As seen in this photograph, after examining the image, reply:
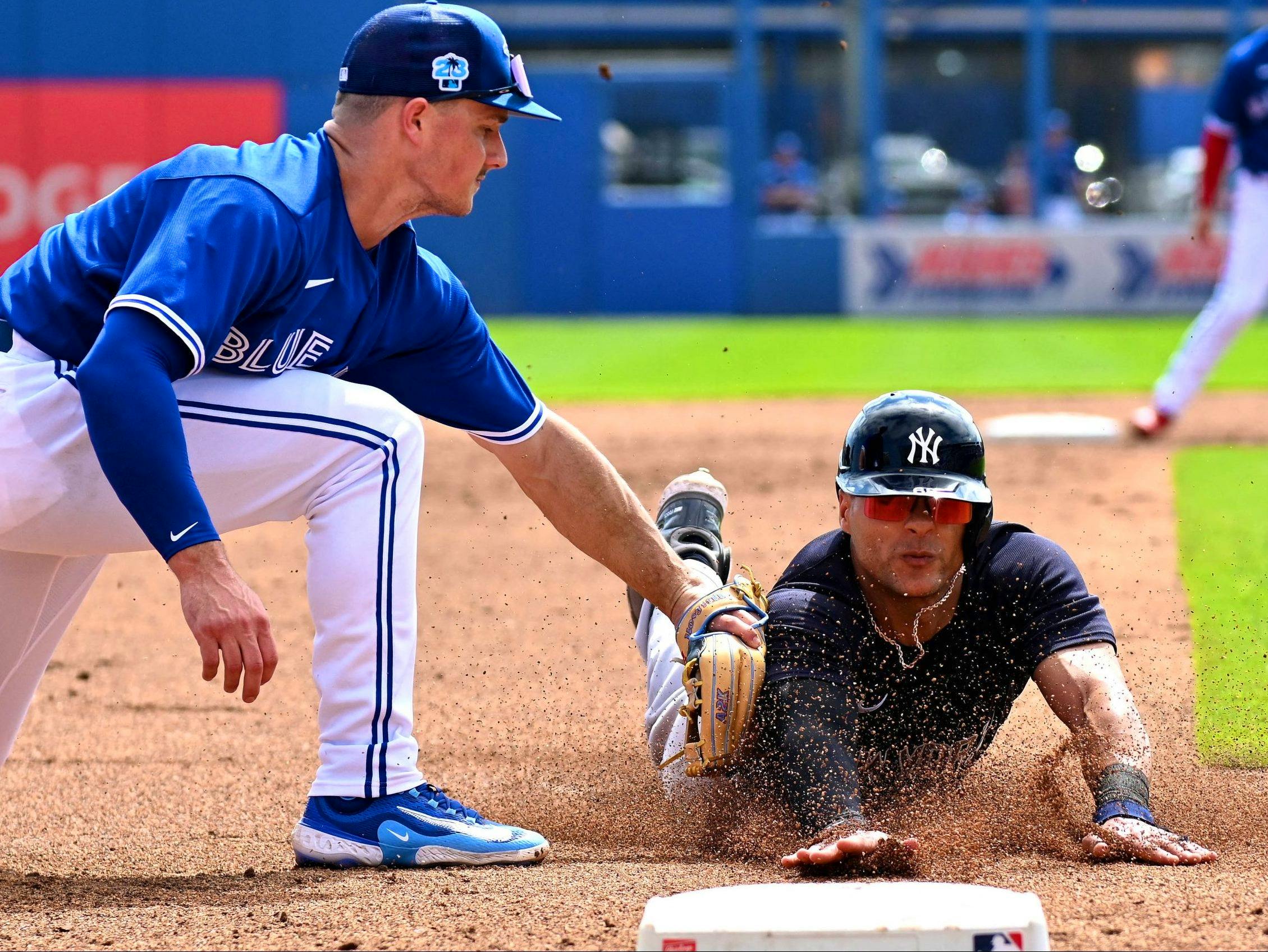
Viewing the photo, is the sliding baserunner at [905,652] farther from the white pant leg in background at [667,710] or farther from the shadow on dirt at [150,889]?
the shadow on dirt at [150,889]

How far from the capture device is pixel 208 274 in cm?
258

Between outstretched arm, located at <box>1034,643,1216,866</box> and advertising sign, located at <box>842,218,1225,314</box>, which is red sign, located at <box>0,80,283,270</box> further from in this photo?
outstretched arm, located at <box>1034,643,1216,866</box>

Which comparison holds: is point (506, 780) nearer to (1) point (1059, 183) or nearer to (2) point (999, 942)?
(2) point (999, 942)

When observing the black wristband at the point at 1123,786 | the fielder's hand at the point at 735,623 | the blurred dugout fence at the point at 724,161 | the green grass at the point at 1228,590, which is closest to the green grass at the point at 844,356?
the blurred dugout fence at the point at 724,161

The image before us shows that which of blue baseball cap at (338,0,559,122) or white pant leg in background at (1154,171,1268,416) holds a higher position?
blue baseball cap at (338,0,559,122)

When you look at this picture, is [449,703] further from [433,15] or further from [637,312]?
[637,312]

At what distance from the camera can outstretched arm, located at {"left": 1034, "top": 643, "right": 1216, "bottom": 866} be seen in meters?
2.80

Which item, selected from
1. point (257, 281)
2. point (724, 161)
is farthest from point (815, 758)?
point (724, 161)

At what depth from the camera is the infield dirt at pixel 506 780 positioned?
254cm

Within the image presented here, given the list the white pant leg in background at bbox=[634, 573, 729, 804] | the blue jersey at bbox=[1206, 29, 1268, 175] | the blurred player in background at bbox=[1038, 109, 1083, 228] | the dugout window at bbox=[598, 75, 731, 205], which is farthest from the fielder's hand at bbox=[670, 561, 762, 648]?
the blurred player in background at bbox=[1038, 109, 1083, 228]

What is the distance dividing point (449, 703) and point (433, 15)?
2.10 metres

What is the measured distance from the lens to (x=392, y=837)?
9.55ft

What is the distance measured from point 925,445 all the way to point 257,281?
1.27m

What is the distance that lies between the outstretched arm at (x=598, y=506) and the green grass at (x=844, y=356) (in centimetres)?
768
